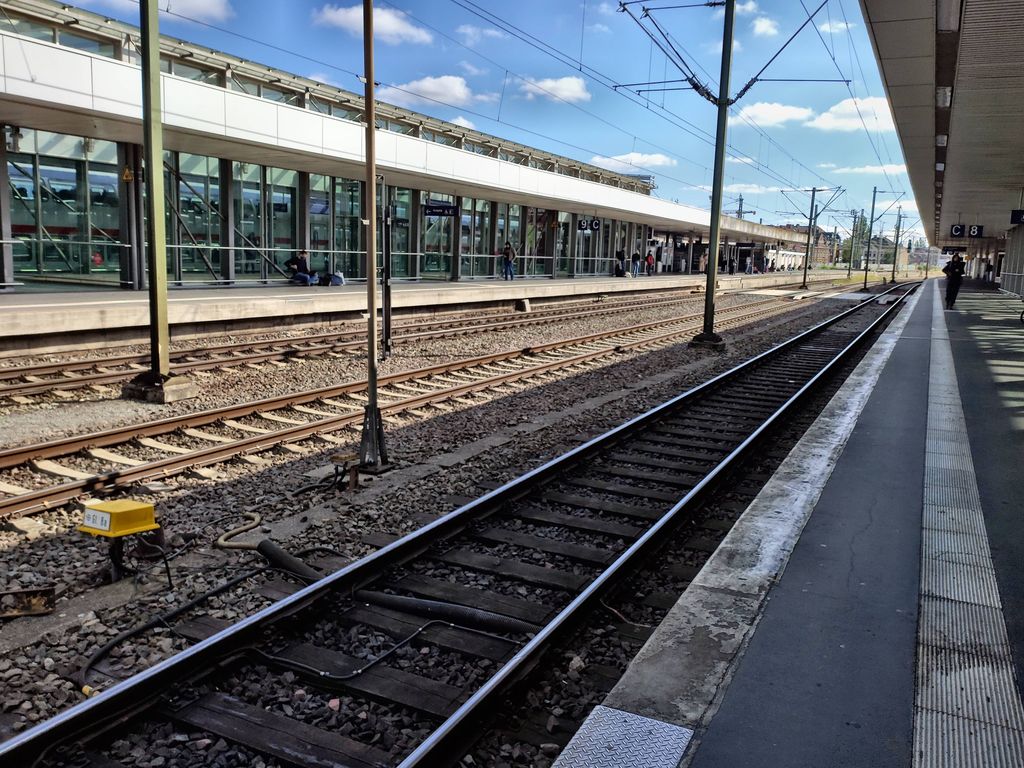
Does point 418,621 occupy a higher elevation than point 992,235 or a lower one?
lower

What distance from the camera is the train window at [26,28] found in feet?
54.7

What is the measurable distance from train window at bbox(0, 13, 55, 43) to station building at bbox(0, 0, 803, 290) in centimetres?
3

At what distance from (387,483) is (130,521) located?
258 centimetres

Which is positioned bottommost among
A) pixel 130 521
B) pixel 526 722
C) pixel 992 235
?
pixel 526 722

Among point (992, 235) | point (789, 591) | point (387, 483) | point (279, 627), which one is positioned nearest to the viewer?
point (279, 627)

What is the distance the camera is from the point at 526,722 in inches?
140

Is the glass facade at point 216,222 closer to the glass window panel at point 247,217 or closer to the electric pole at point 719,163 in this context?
the glass window panel at point 247,217

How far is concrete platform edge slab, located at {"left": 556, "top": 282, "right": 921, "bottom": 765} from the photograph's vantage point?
11.3ft

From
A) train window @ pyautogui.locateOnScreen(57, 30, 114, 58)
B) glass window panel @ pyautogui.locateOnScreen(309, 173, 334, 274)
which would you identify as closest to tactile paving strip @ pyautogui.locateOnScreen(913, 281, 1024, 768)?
train window @ pyautogui.locateOnScreen(57, 30, 114, 58)

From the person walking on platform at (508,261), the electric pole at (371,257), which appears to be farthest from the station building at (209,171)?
the electric pole at (371,257)

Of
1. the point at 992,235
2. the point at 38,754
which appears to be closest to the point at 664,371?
the point at 38,754

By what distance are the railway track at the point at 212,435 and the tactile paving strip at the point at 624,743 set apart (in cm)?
478

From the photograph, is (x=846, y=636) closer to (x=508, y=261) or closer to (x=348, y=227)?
(x=348, y=227)

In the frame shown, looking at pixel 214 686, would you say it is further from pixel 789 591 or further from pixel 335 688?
pixel 789 591
